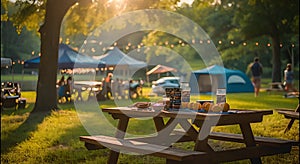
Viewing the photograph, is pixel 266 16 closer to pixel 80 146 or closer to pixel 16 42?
pixel 16 42

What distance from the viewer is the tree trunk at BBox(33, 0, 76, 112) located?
47.0 ft

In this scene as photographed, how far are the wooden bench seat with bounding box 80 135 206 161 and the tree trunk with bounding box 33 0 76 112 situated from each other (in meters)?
8.72

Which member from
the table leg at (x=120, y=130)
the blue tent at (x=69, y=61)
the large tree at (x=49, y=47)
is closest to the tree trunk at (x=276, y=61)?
the blue tent at (x=69, y=61)

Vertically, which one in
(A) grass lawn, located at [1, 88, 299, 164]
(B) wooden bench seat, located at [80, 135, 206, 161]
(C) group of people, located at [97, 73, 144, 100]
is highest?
(C) group of people, located at [97, 73, 144, 100]

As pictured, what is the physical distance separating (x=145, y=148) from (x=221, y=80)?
2613 centimetres

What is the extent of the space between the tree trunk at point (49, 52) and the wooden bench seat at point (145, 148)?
8723 millimetres

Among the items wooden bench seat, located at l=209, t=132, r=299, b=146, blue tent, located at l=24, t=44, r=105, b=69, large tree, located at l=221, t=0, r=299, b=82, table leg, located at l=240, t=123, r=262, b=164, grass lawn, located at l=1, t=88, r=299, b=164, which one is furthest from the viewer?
large tree, located at l=221, t=0, r=299, b=82

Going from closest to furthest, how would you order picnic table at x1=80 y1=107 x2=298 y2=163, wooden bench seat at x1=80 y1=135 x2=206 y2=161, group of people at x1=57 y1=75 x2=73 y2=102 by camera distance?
1. wooden bench seat at x1=80 y1=135 x2=206 y2=161
2. picnic table at x1=80 y1=107 x2=298 y2=163
3. group of people at x1=57 y1=75 x2=73 y2=102

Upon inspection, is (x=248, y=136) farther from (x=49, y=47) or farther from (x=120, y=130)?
(x=49, y=47)

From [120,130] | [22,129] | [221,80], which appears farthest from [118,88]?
[120,130]

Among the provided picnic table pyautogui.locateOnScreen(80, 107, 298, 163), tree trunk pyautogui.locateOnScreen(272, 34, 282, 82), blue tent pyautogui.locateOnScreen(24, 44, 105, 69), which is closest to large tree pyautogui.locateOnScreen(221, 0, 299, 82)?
tree trunk pyautogui.locateOnScreen(272, 34, 282, 82)

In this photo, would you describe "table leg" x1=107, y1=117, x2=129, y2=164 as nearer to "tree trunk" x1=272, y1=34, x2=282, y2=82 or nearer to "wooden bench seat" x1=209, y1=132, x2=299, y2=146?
"wooden bench seat" x1=209, y1=132, x2=299, y2=146

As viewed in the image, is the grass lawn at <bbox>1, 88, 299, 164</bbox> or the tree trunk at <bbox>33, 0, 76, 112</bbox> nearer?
the grass lawn at <bbox>1, 88, 299, 164</bbox>

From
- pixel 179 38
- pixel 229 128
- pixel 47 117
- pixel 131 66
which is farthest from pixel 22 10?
pixel 179 38
